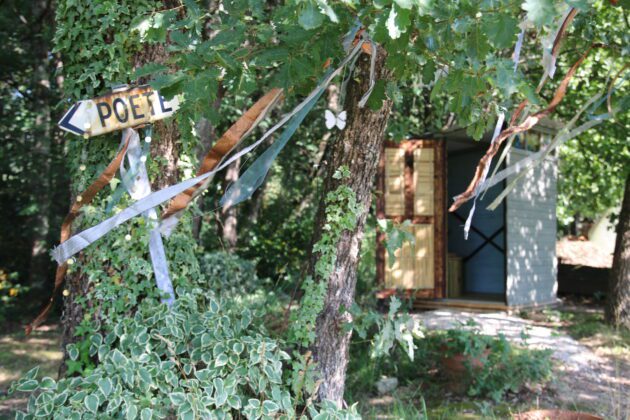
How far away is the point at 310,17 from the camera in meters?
1.53

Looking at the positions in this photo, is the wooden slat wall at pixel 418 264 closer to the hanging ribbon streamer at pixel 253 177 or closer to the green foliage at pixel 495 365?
the green foliage at pixel 495 365

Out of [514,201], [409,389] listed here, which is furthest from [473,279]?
[409,389]

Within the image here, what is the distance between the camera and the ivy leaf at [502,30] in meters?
1.66

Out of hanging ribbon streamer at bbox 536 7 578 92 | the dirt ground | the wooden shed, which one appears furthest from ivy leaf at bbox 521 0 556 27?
the wooden shed

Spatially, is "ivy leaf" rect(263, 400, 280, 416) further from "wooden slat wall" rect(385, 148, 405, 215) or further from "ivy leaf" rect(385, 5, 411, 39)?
"wooden slat wall" rect(385, 148, 405, 215)

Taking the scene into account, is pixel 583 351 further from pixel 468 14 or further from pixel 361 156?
pixel 468 14

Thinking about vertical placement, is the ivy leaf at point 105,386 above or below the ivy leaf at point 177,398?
above

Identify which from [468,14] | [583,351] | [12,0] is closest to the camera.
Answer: [468,14]

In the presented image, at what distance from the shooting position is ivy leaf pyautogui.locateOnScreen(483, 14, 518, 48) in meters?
1.66

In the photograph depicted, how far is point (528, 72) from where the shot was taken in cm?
851

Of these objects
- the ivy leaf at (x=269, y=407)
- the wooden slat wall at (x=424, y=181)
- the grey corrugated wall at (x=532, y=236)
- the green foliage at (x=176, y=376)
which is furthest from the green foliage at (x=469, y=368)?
the grey corrugated wall at (x=532, y=236)

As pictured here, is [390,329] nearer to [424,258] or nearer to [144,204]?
[144,204]

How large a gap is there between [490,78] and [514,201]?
6.78 meters

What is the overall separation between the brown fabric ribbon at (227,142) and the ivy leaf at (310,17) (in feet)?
2.94
